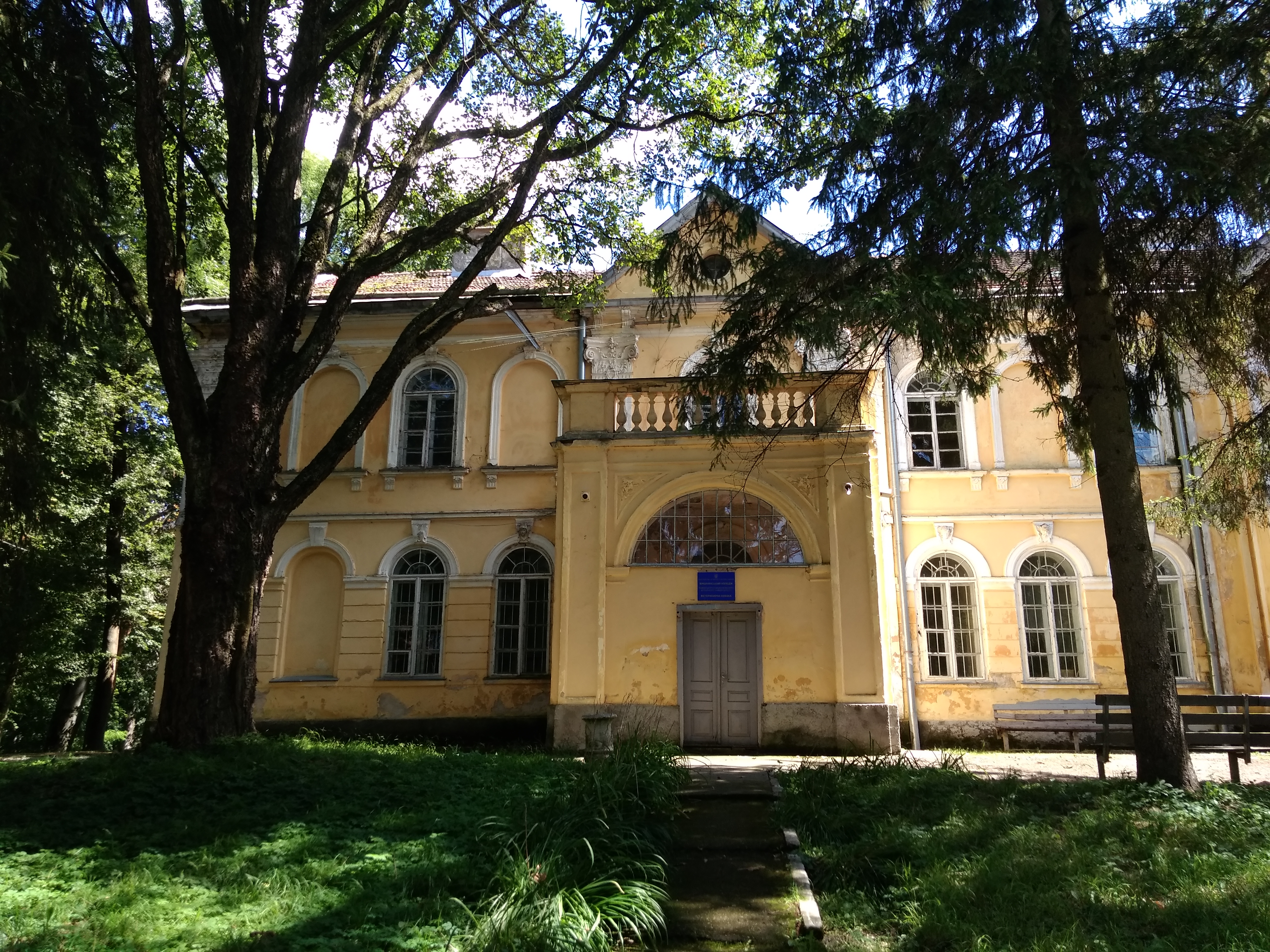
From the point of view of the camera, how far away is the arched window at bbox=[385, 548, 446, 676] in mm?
15555

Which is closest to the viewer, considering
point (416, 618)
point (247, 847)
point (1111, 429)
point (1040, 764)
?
point (247, 847)

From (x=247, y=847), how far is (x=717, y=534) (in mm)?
8259

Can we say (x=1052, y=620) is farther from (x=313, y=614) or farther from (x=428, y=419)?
(x=313, y=614)

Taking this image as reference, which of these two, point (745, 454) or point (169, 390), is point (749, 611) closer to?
point (745, 454)

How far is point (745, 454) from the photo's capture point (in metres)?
12.7

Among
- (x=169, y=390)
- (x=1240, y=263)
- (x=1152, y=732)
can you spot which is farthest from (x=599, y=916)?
(x=1240, y=263)

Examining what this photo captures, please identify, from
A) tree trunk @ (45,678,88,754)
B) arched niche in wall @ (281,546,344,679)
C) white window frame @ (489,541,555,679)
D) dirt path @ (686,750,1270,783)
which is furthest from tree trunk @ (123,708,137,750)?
dirt path @ (686,750,1270,783)

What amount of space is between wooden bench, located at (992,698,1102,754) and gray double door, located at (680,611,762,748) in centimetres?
368

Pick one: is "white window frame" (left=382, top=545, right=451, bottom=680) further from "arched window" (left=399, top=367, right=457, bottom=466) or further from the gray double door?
the gray double door

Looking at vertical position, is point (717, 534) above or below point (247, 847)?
above

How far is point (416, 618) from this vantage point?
51.6 feet

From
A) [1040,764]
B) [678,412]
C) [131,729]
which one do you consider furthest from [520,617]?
[131,729]

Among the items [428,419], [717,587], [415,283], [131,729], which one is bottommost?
[131,729]

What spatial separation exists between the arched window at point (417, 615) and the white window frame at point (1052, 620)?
9853 mm
